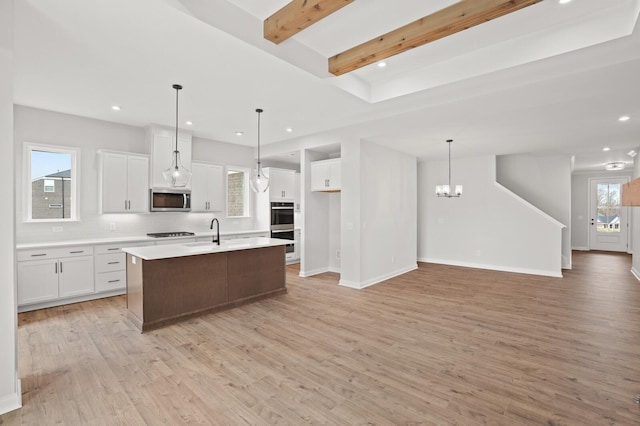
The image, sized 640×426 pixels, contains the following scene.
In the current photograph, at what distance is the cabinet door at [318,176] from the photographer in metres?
6.28

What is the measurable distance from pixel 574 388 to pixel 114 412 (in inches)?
137

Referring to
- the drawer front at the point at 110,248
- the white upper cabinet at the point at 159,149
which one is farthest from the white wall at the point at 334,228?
the drawer front at the point at 110,248

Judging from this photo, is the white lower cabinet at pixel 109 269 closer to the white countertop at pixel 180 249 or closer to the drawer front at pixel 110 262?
the drawer front at pixel 110 262

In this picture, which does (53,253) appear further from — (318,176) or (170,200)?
(318,176)

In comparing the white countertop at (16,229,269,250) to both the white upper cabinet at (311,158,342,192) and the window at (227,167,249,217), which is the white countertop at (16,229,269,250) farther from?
the white upper cabinet at (311,158,342,192)

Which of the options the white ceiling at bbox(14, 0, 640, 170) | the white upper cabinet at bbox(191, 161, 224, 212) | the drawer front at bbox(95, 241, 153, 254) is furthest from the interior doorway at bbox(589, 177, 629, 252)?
the drawer front at bbox(95, 241, 153, 254)

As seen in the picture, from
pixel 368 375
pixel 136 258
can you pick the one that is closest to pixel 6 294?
pixel 136 258

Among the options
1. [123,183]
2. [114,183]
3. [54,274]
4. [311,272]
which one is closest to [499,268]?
[311,272]

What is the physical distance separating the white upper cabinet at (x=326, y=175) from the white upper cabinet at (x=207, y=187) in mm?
2058

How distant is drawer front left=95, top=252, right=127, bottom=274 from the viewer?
4.83 metres

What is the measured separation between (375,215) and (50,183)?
5.54m

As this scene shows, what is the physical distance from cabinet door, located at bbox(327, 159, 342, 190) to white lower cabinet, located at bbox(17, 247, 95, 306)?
4.17 metres

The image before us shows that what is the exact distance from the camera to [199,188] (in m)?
6.43

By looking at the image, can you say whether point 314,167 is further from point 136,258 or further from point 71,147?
point 71,147
